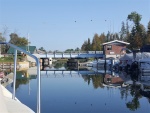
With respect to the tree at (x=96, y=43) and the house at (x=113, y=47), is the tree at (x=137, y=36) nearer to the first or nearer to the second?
the house at (x=113, y=47)

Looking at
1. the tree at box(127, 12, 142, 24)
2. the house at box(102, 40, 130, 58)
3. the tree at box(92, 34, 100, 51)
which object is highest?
the tree at box(127, 12, 142, 24)

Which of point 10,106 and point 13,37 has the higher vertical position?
point 13,37

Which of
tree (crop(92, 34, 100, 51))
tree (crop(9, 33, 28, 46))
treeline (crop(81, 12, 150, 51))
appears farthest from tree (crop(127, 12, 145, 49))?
tree (crop(9, 33, 28, 46))

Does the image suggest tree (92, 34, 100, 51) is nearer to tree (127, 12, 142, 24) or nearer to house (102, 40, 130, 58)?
tree (127, 12, 142, 24)

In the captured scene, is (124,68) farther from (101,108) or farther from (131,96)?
(101,108)

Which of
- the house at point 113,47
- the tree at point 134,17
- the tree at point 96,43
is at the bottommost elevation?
the house at point 113,47

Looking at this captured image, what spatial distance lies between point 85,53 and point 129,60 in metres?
29.7

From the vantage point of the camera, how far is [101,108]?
11102 mm

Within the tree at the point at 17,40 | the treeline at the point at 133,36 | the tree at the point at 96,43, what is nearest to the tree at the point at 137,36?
the treeline at the point at 133,36

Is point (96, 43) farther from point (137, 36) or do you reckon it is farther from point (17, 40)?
point (17, 40)

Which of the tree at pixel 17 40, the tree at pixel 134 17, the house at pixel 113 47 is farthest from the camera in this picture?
the tree at pixel 17 40

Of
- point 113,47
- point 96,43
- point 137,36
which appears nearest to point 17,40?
point 96,43

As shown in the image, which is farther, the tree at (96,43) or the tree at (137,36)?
the tree at (96,43)

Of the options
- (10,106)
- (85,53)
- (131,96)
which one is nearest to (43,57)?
(85,53)
